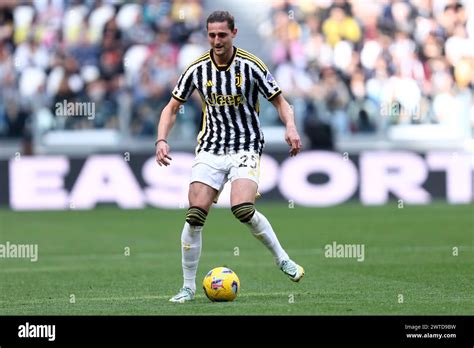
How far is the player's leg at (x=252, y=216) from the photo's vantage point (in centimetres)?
965

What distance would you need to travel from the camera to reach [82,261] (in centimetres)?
1407

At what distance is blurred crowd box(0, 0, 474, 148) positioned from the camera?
23016 mm

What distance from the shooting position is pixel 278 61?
80.6ft

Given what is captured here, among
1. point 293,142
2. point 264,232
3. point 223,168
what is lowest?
point 264,232

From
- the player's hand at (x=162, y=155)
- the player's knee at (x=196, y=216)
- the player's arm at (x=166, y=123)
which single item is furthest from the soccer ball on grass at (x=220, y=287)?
the player's arm at (x=166, y=123)

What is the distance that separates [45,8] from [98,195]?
19.0 feet

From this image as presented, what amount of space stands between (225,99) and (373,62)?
15.0 metres

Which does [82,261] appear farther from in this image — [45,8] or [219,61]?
[45,8]

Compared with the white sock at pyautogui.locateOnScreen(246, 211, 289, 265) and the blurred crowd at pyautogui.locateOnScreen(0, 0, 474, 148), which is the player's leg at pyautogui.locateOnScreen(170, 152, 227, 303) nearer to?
the white sock at pyautogui.locateOnScreen(246, 211, 289, 265)

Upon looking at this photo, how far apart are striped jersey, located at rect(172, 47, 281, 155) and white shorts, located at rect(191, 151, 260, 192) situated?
0.06 metres

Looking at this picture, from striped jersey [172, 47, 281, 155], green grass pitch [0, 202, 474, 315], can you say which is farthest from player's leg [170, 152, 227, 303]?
green grass pitch [0, 202, 474, 315]

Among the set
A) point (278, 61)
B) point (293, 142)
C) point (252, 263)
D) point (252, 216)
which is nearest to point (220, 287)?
point (252, 216)

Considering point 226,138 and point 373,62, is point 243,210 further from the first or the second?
point 373,62
